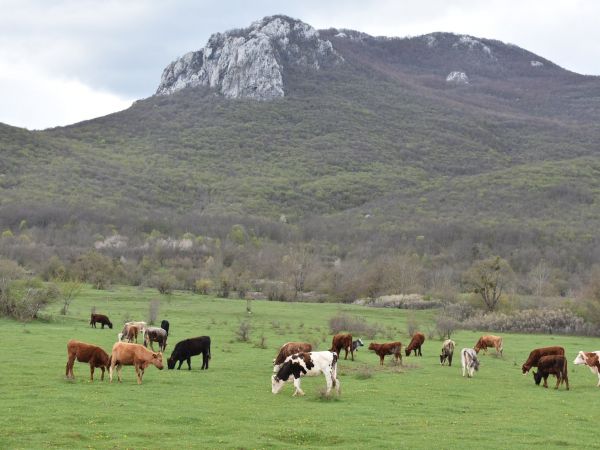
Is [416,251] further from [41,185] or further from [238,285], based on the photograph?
[41,185]

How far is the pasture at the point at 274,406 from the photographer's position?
1609 centimetres

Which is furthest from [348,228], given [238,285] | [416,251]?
[238,285]

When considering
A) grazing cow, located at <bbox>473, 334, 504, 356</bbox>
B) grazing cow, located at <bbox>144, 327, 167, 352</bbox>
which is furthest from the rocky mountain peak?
grazing cow, located at <bbox>144, 327, 167, 352</bbox>

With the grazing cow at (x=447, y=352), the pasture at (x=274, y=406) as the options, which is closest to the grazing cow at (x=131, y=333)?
the pasture at (x=274, y=406)

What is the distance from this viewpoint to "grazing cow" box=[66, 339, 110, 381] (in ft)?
74.5

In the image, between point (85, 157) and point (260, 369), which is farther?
point (85, 157)

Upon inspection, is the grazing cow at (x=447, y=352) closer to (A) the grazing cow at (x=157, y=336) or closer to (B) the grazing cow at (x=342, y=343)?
(B) the grazing cow at (x=342, y=343)

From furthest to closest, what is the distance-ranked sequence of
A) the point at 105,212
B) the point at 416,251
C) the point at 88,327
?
1. the point at 105,212
2. the point at 416,251
3. the point at 88,327

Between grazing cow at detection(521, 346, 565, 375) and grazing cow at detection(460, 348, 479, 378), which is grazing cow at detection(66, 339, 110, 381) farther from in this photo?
grazing cow at detection(521, 346, 565, 375)

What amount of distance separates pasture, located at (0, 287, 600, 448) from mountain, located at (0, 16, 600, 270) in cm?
8750

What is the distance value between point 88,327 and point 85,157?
10934 cm

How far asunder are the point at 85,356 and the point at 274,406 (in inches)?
254

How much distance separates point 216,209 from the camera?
5281 inches

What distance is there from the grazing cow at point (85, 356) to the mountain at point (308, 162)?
310 ft
